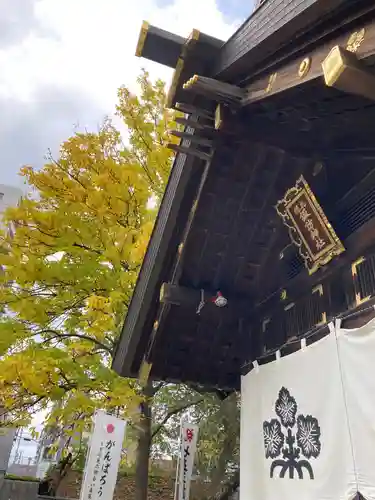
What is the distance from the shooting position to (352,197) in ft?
13.0

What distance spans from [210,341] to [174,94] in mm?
3140

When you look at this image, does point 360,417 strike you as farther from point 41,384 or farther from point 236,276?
point 41,384

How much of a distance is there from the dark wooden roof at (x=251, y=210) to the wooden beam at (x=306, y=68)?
2 centimetres

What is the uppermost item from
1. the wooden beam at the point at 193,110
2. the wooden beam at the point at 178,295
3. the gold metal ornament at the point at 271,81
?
the wooden beam at the point at 193,110

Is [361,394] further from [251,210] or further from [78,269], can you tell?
[78,269]

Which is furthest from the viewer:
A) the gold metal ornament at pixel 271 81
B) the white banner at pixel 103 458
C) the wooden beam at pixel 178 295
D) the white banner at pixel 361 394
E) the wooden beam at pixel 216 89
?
the white banner at pixel 103 458

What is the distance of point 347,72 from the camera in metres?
2.00

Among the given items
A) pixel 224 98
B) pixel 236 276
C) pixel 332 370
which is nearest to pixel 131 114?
pixel 236 276

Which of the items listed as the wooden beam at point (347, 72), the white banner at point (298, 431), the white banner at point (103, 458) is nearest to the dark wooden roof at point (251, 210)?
the wooden beam at point (347, 72)

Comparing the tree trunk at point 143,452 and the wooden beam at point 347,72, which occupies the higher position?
the wooden beam at point 347,72

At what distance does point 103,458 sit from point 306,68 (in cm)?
621

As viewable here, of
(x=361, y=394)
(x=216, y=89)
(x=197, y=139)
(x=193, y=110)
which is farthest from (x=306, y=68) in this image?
(x=361, y=394)

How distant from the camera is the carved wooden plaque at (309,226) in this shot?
3.80 meters

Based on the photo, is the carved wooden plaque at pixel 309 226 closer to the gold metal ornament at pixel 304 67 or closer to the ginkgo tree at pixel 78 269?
the gold metal ornament at pixel 304 67
